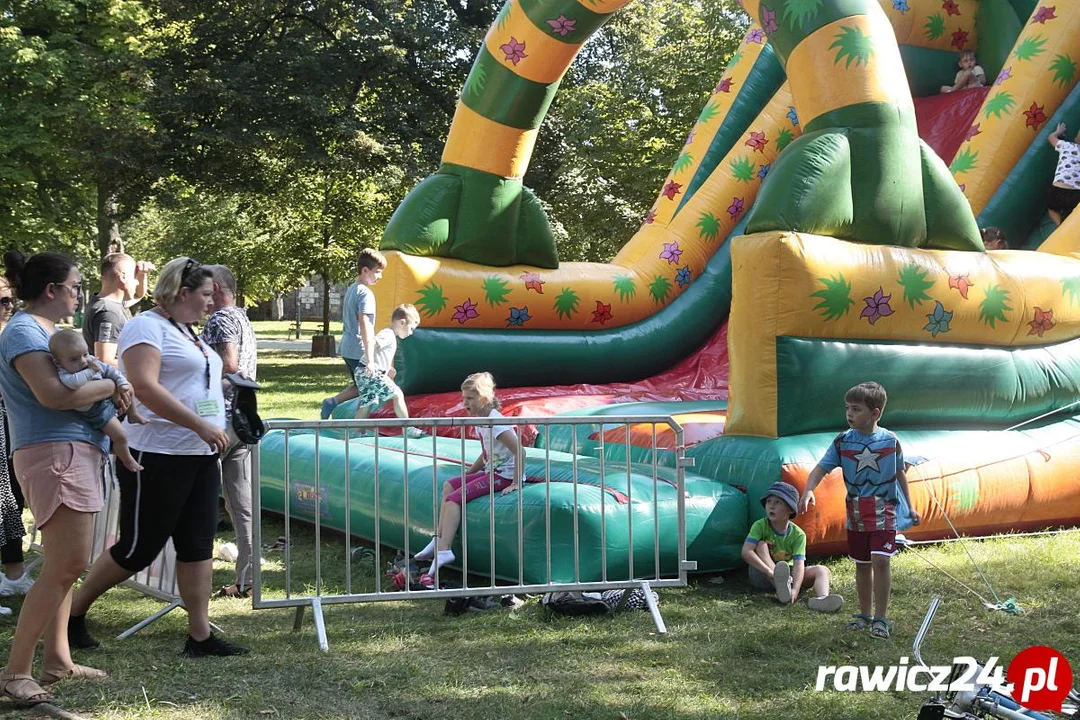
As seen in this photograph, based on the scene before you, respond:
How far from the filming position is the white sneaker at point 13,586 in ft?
16.9

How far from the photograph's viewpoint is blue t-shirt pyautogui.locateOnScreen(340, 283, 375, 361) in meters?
7.39

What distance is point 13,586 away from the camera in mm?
5180

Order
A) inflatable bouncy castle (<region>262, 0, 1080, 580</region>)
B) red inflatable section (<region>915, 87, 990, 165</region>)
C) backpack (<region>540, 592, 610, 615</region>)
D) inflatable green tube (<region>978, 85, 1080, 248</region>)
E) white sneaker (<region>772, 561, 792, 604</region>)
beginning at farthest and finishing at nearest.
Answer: red inflatable section (<region>915, 87, 990, 165</region>) → inflatable green tube (<region>978, 85, 1080, 248</region>) → inflatable bouncy castle (<region>262, 0, 1080, 580</region>) → white sneaker (<region>772, 561, 792, 604</region>) → backpack (<region>540, 592, 610, 615</region>)

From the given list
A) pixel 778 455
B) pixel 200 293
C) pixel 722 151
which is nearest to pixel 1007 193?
pixel 722 151

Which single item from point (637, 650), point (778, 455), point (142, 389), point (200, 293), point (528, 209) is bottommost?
point (637, 650)

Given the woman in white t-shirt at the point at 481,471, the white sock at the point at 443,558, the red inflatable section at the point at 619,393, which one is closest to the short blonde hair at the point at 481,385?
the woman in white t-shirt at the point at 481,471

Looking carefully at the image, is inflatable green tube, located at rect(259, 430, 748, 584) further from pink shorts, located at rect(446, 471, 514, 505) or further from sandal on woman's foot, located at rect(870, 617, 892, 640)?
sandal on woman's foot, located at rect(870, 617, 892, 640)

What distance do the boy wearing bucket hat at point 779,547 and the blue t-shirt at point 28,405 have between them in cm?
286

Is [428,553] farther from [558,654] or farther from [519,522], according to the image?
[558,654]

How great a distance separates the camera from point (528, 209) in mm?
8688

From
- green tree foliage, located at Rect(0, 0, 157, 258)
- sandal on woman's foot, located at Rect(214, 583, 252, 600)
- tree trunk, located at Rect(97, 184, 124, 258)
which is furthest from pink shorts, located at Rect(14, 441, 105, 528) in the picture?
tree trunk, located at Rect(97, 184, 124, 258)

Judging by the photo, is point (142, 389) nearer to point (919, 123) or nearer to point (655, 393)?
point (655, 393)

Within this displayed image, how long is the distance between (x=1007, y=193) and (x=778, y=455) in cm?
439

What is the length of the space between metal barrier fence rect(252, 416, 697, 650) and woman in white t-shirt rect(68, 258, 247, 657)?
0.98 feet
